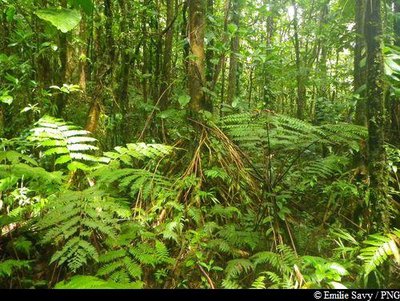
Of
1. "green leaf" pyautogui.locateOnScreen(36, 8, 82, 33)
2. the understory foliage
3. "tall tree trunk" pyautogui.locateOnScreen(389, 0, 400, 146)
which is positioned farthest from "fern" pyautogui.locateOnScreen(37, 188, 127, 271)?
"tall tree trunk" pyautogui.locateOnScreen(389, 0, 400, 146)

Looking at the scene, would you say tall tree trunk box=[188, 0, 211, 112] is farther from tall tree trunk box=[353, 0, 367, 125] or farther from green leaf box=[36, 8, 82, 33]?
tall tree trunk box=[353, 0, 367, 125]

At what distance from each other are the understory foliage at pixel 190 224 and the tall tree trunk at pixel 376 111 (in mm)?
258

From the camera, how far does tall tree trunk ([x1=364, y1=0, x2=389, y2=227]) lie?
7.34 feet

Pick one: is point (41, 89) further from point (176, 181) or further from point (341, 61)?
point (341, 61)

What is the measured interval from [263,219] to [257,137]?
0.71 m

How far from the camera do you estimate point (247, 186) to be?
125 inches

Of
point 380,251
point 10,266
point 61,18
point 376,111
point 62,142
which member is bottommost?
point 10,266

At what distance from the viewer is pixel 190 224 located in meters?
2.78

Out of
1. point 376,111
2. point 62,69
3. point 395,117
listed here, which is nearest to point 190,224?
point 376,111

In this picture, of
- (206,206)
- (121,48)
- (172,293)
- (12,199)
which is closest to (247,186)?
(206,206)

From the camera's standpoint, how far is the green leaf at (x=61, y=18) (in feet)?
6.48

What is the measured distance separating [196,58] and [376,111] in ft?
5.99

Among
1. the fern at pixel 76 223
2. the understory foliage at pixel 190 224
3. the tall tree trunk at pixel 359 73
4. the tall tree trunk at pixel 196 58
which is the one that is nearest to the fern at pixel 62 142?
the understory foliage at pixel 190 224

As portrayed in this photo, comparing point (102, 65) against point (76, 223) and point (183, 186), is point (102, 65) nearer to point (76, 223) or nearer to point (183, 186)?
point (183, 186)
